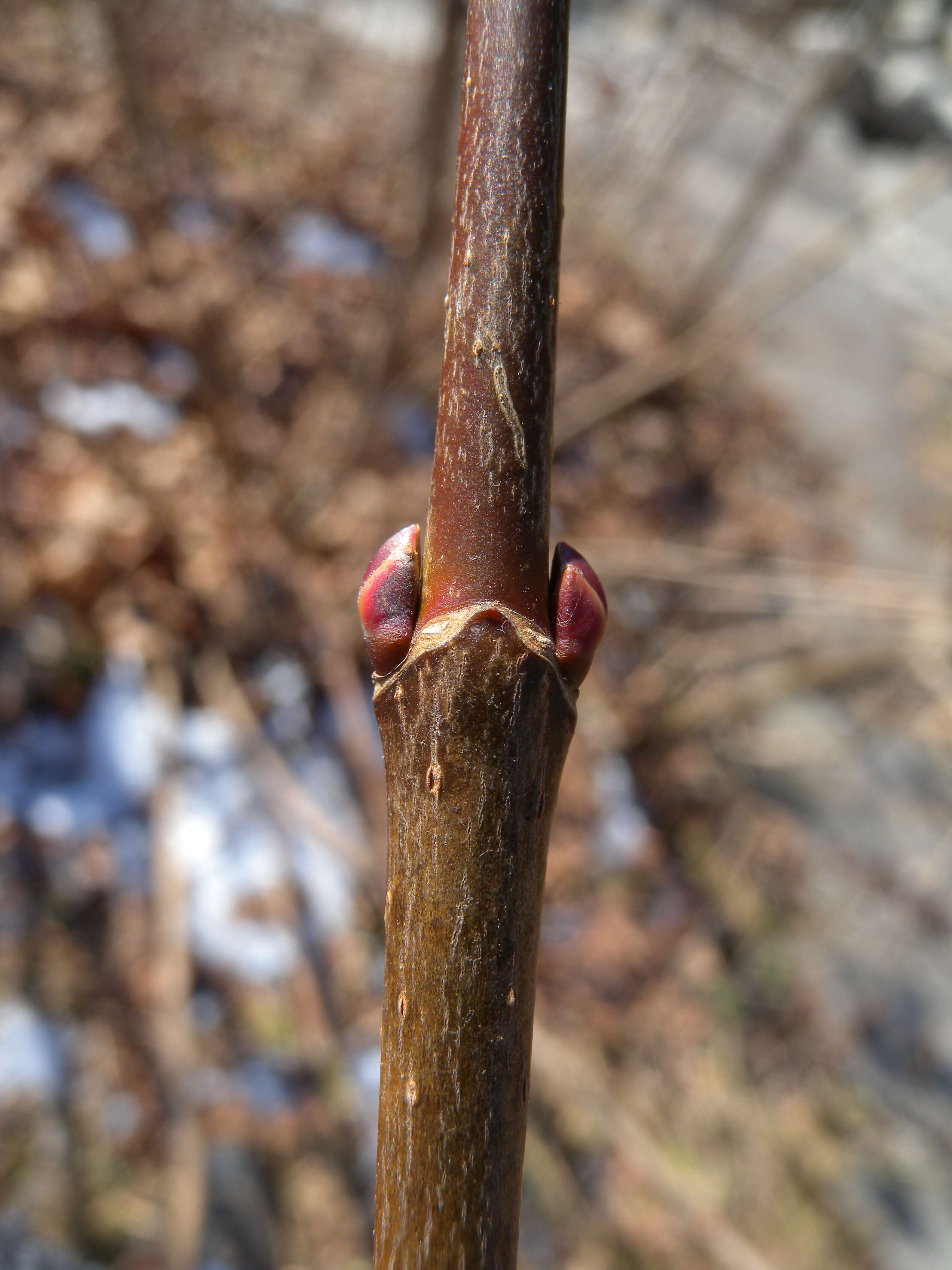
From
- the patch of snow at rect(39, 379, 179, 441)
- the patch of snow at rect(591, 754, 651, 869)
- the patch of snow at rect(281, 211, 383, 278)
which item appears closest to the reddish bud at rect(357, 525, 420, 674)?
the patch of snow at rect(591, 754, 651, 869)

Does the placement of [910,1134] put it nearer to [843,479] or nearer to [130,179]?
[843,479]

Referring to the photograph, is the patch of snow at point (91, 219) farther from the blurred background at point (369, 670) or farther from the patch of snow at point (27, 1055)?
the patch of snow at point (27, 1055)

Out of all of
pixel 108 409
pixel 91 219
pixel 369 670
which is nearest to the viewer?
pixel 369 670

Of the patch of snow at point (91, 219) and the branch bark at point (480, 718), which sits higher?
the patch of snow at point (91, 219)

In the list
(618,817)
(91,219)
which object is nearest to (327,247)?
(91,219)

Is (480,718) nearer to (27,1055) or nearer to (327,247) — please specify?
(27,1055)

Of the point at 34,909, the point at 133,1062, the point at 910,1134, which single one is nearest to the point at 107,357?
the point at 34,909

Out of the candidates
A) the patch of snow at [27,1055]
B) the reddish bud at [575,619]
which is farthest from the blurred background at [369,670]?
the reddish bud at [575,619]
